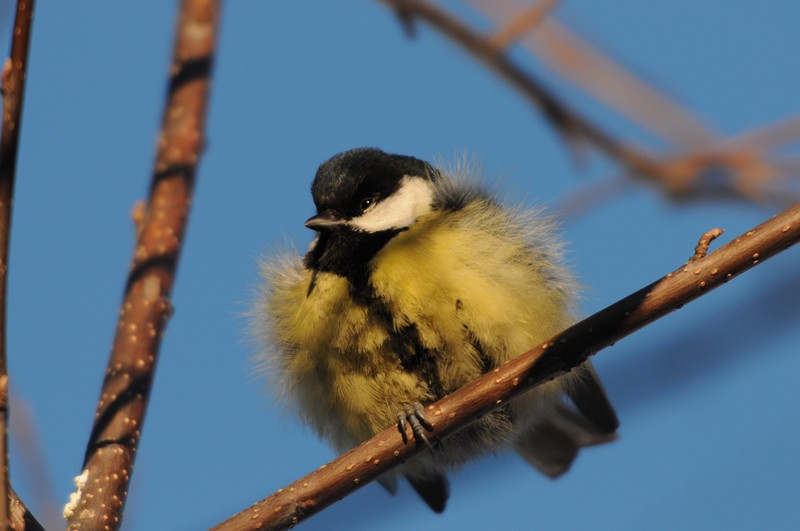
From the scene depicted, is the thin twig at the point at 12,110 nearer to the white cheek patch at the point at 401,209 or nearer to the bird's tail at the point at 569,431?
the white cheek patch at the point at 401,209

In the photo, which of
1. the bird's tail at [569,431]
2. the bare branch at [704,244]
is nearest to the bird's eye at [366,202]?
the bird's tail at [569,431]

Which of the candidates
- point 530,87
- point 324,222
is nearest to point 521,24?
point 530,87

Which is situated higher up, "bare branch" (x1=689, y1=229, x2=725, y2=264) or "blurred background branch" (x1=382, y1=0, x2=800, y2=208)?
"blurred background branch" (x1=382, y1=0, x2=800, y2=208)

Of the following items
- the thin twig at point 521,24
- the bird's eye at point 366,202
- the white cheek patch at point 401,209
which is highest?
the thin twig at point 521,24

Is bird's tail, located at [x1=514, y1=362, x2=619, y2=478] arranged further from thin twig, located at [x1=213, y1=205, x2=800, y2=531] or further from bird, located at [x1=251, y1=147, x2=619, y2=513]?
thin twig, located at [x1=213, y1=205, x2=800, y2=531]

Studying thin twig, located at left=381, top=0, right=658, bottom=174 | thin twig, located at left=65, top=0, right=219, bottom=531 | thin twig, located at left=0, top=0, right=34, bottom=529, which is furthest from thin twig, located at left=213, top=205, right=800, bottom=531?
thin twig, located at left=381, top=0, right=658, bottom=174

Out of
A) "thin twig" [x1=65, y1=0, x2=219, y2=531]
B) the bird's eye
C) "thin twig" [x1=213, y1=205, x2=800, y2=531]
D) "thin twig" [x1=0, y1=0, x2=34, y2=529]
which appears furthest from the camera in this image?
the bird's eye

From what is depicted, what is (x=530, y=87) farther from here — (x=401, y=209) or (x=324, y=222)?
(x=324, y=222)
